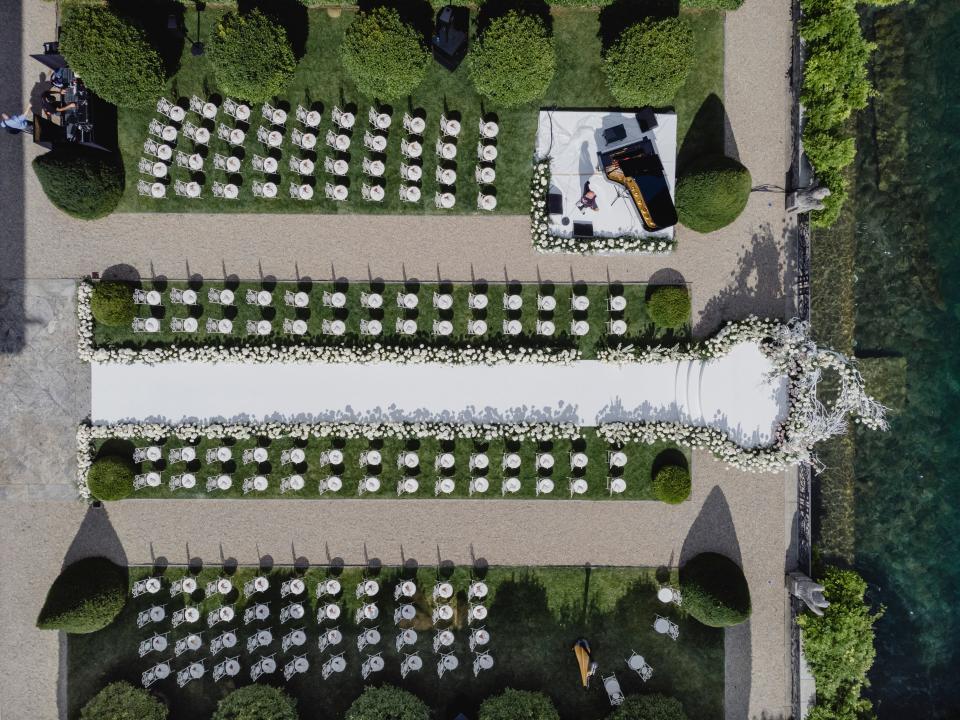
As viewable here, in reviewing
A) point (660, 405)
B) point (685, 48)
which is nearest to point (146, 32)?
point (685, 48)

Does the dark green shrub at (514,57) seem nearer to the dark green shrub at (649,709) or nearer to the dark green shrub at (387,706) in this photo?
the dark green shrub at (387,706)

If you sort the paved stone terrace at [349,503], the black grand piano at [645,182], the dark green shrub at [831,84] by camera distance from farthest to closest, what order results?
the paved stone terrace at [349,503], the black grand piano at [645,182], the dark green shrub at [831,84]

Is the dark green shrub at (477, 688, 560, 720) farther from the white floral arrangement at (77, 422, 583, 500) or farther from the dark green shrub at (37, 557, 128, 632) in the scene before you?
the dark green shrub at (37, 557, 128, 632)

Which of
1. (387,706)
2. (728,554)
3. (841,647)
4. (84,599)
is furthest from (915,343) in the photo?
(84,599)

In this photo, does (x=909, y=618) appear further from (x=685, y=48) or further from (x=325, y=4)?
(x=325, y=4)

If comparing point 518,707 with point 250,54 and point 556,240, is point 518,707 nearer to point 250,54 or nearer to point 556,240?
point 556,240

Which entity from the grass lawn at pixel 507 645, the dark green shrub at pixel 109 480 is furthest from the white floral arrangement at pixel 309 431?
the grass lawn at pixel 507 645
